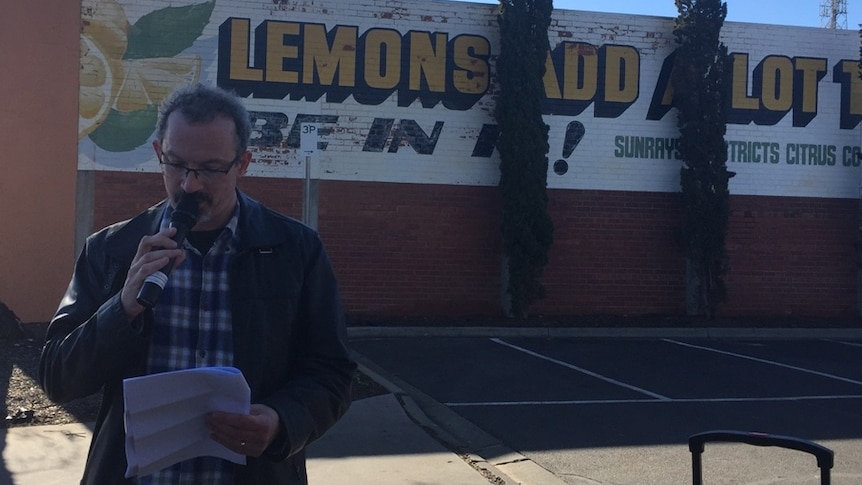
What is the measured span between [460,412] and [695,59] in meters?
9.81

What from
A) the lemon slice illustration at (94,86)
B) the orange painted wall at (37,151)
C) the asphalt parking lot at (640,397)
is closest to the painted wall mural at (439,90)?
the lemon slice illustration at (94,86)

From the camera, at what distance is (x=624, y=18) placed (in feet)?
53.5

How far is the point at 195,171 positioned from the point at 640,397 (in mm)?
7863

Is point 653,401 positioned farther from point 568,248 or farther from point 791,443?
point 568,248

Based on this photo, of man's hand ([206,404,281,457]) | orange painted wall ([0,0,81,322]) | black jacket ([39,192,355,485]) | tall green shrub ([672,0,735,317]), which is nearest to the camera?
man's hand ([206,404,281,457])

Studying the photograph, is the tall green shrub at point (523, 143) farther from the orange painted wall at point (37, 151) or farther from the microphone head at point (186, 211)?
the microphone head at point (186, 211)

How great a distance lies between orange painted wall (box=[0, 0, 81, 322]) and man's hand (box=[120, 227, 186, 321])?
43.9 ft

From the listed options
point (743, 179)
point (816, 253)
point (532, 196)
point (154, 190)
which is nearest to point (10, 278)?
point (154, 190)

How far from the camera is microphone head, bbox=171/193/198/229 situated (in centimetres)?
220

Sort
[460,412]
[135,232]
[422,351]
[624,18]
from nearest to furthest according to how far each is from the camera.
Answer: [135,232]
[460,412]
[422,351]
[624,18]

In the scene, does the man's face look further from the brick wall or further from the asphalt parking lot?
the brick wall

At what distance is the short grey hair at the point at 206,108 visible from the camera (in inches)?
A: 94.0

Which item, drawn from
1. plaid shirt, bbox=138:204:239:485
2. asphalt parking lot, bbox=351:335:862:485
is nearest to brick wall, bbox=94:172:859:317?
asphalt parking lot, bbox=351:335:862:485

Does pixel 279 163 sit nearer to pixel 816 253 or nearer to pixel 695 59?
pixel 695 59
